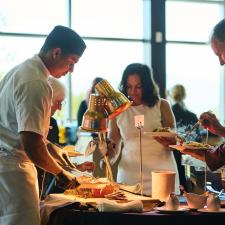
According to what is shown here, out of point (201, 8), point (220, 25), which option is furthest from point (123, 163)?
point (201, 8)

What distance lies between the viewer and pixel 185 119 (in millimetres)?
4809

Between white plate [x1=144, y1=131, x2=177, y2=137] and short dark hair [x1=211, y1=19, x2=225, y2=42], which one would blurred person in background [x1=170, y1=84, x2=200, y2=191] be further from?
short dark hair [x1=211, y1=19, x2=225, y2=42]

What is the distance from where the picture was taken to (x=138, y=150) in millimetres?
2828

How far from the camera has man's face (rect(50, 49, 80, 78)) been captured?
199cm

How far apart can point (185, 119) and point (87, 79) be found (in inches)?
77.1

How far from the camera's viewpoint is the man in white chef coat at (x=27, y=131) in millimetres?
1840

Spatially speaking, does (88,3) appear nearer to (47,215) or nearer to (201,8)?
(201,8)

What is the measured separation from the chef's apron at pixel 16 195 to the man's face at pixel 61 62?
0.39 metres

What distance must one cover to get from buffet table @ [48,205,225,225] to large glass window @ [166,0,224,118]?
5.07 meters

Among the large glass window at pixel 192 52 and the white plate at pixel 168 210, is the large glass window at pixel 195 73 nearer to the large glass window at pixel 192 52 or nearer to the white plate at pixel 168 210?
the large glass window at pixel 192 52

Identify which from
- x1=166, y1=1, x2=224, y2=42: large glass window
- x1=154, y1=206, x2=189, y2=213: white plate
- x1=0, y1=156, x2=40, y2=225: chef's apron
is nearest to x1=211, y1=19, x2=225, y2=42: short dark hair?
x1=154, y1=206, x2=189, y2=213: white plate

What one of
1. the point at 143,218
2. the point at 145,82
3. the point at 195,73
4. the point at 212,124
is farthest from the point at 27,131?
the point at 195,73

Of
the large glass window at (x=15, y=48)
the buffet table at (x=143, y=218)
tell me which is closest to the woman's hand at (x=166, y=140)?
the buffet table at (x=143, y=218)

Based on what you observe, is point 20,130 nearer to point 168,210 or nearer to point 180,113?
point 168,210
